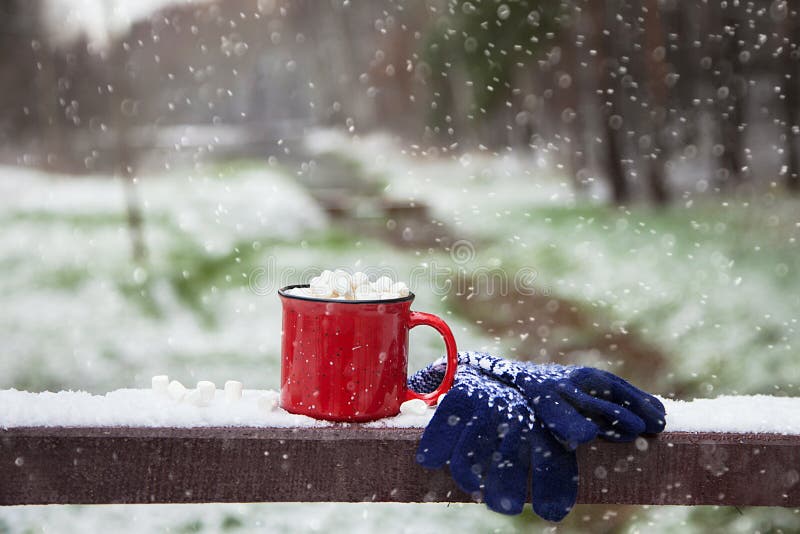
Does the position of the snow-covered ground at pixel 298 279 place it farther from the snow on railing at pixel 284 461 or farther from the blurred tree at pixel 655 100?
the snow on railing at pixel 284 461

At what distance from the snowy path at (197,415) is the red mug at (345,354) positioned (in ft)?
0.08

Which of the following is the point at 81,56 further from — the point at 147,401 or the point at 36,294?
the point at 147,401

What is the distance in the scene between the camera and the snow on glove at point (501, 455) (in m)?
0.89

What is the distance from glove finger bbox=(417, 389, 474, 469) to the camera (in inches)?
34.8

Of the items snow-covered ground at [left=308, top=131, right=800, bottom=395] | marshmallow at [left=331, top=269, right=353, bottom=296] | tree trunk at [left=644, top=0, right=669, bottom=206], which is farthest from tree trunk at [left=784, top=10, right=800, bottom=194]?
marshmallow at [left=331, top=269, right=353, bottom=296]

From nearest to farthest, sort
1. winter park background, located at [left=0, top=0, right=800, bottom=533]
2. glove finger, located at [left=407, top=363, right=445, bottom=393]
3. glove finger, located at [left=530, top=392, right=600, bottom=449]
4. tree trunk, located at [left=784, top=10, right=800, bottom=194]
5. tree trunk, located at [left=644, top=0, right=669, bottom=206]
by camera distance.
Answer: glove finger, located at [left=530, top=392, right=600, bottom=449], glove finger, located at [left=407, top=363, right=445, bottom=393], winter park background, located at [left=0, top=0, right=800, bottom=533], tree trunk, located at [left=784, top=10, right=800, bottom=194], tree trunk, located at [left=644, top=0, right=669, bottom=206]

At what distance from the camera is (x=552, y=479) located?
896mm

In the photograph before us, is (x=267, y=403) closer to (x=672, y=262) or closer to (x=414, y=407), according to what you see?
(x=414, y=407)

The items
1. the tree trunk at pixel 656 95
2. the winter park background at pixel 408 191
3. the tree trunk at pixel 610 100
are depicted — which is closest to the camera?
the winter park background at pixel 408 191

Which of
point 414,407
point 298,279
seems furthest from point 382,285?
point 298,279

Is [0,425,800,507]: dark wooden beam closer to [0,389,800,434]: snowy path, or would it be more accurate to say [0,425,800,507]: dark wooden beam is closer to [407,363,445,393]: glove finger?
[0,389,800,434]: snowy path

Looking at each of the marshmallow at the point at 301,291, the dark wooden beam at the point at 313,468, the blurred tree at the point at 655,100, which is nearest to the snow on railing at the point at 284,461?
the dark wooden beam at the point at 313,468

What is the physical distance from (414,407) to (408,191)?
9.15 metres

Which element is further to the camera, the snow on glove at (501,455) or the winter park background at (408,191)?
the winter park background at (408,191)
